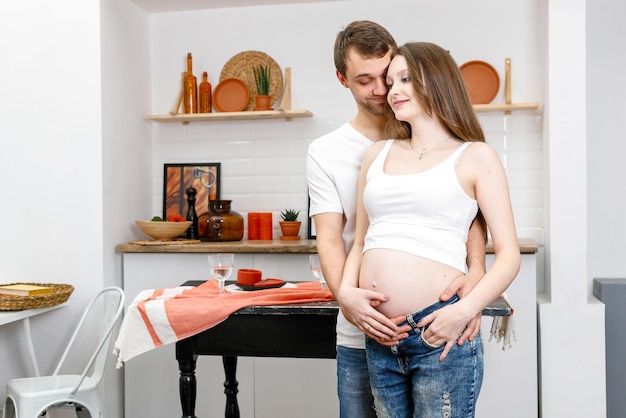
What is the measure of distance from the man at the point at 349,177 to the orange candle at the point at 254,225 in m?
2.10

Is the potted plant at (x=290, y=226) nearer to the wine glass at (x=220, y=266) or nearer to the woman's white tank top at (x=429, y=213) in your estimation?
the wine glass at (x=220, y=266)

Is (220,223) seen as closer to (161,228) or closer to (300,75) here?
(161,228)

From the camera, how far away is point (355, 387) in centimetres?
189

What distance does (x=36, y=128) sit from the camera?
146 inches

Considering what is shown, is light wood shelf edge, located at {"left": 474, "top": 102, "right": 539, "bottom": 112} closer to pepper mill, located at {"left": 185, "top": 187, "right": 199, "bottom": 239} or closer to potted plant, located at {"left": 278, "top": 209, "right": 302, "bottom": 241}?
potted plant, located at {"left": 278, "top": 209, "right": 302, "bottom": 241}

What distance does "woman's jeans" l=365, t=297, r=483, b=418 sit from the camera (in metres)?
1.60

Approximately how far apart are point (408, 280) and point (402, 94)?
1.47 ft

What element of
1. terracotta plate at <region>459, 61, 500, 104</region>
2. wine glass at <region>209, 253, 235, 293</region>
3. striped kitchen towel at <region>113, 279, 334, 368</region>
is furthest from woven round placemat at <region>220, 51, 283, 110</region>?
striped kitchen towel at <region>113, 279, 334, 368</region>

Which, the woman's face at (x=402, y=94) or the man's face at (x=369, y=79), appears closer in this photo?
the woman's face at (x=402, y=94)

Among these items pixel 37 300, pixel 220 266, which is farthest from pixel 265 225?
pixel 220 266

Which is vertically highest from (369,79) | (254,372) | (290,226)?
(369,79)

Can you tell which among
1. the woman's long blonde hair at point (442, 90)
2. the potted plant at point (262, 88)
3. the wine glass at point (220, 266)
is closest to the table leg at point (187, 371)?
the wine glass at point (220, 266)

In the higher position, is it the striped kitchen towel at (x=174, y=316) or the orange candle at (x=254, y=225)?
the orange candle at (x=254, y=225)

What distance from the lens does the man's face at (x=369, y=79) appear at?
192 centimetres
